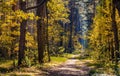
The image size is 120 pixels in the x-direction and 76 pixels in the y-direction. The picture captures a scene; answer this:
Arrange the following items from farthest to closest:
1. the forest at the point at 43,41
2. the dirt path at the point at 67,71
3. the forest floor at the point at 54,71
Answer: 1. the forest at the point at 43,41
2. the dirt path at the point at 67,71
3. the forest floor at the point at 54,71

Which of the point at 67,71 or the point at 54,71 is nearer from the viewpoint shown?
the point at 54,71

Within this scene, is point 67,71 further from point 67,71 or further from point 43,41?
point 43,41

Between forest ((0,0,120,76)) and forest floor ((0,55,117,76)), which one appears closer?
forest floor ((0,55,117,76))

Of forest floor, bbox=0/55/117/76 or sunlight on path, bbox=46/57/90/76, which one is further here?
sunlight on path, bbox=46/57/90/76

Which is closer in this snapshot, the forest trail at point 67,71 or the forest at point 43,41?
the forest trail at point 67,71

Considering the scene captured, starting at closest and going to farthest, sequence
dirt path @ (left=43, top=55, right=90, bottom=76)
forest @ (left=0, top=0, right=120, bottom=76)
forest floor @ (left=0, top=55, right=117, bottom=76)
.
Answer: forest floor @ (left=0, top=55, right=117, bottom=76) → dirt path @ (left=43, top=55, right=90, bottom=76) → forest @ (left=0, top=0, right=120, bottom=76)

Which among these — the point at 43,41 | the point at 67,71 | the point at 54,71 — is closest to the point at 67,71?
the point at 67,71

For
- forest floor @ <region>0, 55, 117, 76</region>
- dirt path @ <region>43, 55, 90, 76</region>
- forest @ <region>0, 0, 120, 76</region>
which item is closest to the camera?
forest floor @ <region>0, 55, 117, 76</region>

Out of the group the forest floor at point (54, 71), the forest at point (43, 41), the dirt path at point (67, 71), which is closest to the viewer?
the forest floor at point (54, 71)

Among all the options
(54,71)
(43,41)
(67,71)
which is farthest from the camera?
(43,41)

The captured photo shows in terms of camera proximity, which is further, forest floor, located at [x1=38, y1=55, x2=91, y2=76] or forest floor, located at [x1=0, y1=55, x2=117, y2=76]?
forest floor, located at [x1=38, y1=55, x2=91, y2=76]

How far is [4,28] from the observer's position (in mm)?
26484

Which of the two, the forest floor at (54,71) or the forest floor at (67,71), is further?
the forest floor at (67,71)

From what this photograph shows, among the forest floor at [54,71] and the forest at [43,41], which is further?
the forest at [43,41]
